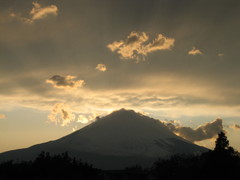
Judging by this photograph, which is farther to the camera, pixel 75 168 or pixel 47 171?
pixel 75 168

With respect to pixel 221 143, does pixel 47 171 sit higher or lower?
lower

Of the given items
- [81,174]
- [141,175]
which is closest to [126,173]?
[141,175]

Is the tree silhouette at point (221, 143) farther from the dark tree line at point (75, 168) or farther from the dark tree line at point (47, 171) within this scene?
the dark tree line at point (47, 171)

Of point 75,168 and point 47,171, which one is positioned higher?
point 75,168

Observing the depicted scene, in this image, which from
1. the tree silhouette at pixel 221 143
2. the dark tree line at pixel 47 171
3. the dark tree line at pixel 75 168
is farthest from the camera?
the tree silhouette at pixel 221 143

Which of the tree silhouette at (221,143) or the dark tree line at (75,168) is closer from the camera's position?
the dark tree line at (75,168)

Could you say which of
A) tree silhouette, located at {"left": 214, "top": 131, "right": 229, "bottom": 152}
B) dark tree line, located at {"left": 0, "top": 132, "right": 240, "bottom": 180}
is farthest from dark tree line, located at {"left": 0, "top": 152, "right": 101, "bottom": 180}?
tree silhouette, located at {"left": 214, "top": 131, "right": 229, "bottom": 152}

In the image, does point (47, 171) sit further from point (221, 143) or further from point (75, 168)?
point (221, 143)

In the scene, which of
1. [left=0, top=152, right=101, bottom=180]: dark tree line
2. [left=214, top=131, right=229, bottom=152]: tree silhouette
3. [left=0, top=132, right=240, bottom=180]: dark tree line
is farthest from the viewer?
[left=214, top=131, right=229, bottom=152]: tree silhouette

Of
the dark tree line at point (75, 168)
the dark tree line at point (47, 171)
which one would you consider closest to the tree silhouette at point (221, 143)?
the dark tree line at point (75, 168)

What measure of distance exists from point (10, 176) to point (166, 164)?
63002 millimetres

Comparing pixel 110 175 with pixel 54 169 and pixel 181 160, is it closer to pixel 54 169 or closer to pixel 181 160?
pixel 181 160

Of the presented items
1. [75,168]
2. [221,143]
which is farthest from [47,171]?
[221,143]

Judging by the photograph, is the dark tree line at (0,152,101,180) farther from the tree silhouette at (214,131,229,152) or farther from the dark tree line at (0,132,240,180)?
the tree silhouette at (214,131,229,152)
